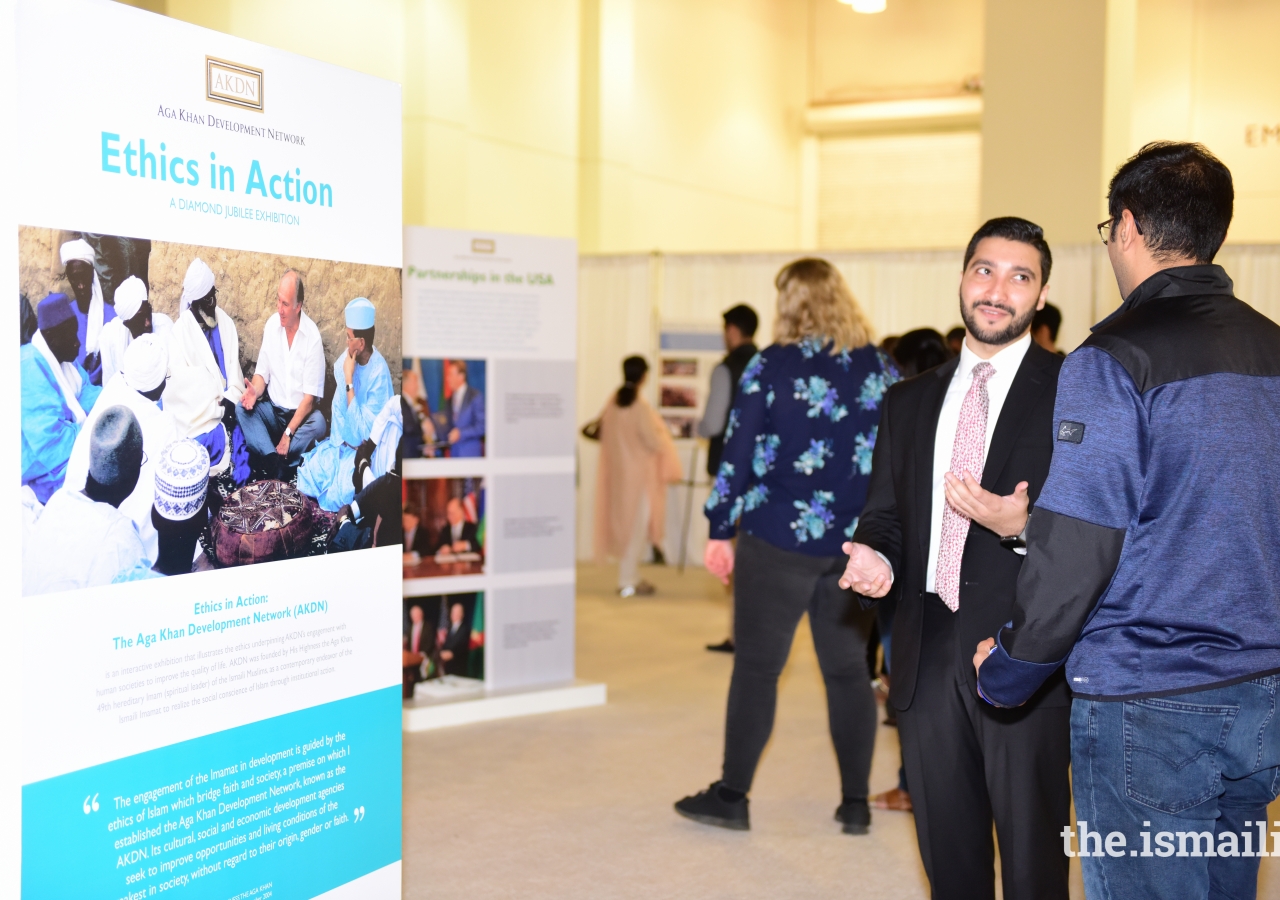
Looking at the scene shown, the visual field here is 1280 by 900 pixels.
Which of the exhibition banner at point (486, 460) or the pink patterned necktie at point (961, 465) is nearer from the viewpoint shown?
→ the pink patterned necktie at point (961, 465)

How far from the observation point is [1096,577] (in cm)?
179

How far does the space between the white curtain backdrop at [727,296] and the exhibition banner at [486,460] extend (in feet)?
14.3

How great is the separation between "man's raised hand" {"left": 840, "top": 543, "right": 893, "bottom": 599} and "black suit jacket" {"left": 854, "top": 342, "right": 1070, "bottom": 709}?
6cm

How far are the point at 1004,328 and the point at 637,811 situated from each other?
7.64 feet

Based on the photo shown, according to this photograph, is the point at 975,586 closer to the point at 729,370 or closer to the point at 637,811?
the point at 637,811

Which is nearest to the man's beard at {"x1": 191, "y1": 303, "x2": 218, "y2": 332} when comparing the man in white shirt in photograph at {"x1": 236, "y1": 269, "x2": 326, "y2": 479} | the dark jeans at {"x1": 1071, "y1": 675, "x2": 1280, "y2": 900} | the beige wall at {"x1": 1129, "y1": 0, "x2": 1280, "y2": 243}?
the man in white shirt in photograph at {"x1": 236, "y1": 269, "x2": 326, "y2": 479}

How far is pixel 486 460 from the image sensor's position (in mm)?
5227

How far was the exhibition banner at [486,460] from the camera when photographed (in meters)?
5.08

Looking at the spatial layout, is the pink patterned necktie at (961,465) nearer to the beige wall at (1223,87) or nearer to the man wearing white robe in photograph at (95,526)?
the man wearing white robe in photograph at (95,526)

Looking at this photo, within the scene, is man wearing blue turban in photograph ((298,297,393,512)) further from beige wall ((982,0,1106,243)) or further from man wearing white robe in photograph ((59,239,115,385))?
beige wall ((982,0,1106,243))

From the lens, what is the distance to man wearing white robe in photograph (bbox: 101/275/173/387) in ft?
6.51

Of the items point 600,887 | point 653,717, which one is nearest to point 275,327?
point 600,887

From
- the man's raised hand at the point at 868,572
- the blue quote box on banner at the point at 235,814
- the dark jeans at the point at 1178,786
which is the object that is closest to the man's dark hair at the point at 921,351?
the man's raised hand at the point at 868,572

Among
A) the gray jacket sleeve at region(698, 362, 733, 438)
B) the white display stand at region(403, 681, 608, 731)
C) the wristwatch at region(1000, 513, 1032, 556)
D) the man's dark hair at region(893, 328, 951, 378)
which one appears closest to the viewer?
the wristwatch at region(1000, 513, 1032, 556)
